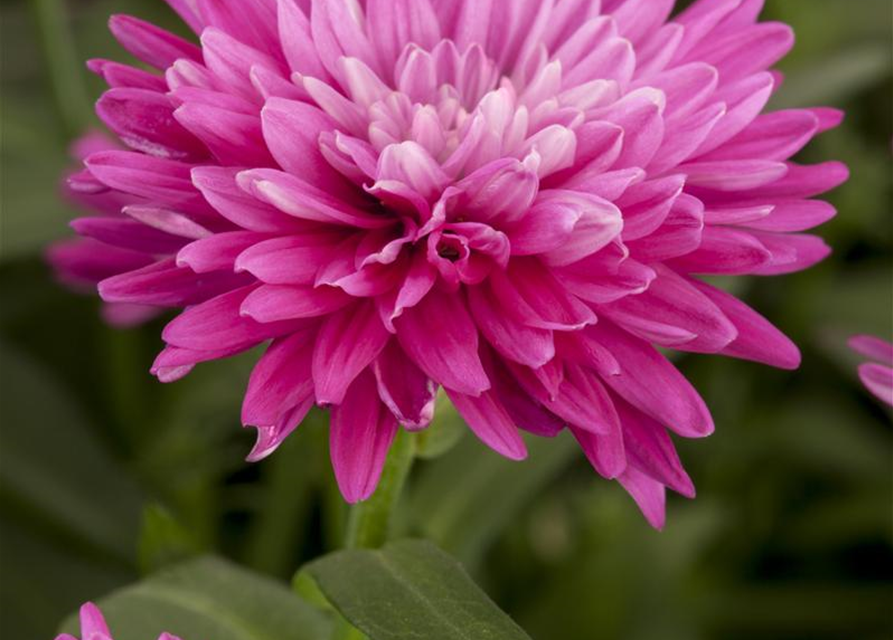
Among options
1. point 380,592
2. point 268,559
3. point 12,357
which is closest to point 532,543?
point 268,559

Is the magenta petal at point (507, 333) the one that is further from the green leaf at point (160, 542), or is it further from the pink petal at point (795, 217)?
the green leaf at point (160, 542)

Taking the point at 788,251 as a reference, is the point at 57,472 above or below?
below

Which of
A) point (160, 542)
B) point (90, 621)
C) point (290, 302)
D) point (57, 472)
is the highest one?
point (290, 302)

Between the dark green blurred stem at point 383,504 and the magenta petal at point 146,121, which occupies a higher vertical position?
the magenta petal at point 146,121

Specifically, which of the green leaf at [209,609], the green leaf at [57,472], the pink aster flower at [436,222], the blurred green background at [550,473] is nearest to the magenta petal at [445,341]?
the pink aster flower at [436,222]

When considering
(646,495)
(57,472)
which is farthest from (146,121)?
(57,472)

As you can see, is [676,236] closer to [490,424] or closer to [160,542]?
[490,424]

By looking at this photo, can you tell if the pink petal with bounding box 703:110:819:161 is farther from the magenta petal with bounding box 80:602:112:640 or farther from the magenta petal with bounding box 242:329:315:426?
the magenta petal with bounding box 80:602:112:640
